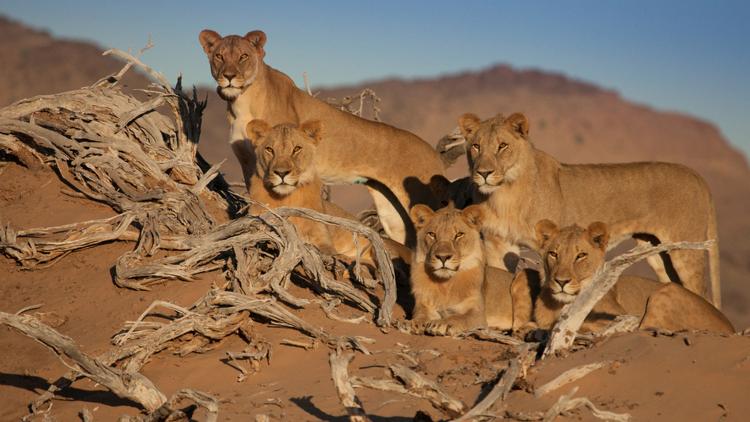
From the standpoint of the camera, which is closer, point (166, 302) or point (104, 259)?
point (166, 302)

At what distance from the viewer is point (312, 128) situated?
8.56 metres

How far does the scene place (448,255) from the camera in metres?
7.27

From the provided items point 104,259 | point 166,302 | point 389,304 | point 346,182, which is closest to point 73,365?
point 166,302

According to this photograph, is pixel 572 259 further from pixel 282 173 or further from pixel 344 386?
pixel 344 386

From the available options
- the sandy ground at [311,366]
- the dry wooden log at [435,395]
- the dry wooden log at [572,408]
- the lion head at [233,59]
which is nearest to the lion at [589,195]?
the sandy ground at [311,366]

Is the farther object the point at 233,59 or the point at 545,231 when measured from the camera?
the point at 233,59

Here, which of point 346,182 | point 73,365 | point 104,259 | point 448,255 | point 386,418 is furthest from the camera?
point 346,182

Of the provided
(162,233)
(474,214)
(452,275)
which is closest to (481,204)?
(474,214)

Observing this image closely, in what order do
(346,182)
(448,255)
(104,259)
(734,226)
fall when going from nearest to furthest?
1. (448,255)
2. (104,259)
3. (346,182)
4. (734,226)

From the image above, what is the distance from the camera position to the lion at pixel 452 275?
733 centimetres

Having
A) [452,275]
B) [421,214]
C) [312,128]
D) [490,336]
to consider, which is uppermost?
[312,128]

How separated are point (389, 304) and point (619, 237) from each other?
2649 mm

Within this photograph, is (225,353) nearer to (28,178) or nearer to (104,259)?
(104,259)

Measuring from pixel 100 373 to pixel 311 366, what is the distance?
123cm
